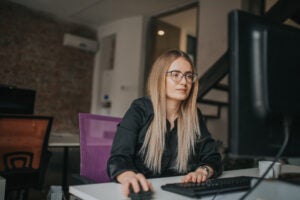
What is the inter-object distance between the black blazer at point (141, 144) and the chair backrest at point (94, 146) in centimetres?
27

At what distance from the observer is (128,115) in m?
1.31

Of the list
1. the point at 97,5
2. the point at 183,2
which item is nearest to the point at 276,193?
the point at 183,2

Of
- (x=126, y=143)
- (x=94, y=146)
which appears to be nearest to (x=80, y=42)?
(x=94, y=146)

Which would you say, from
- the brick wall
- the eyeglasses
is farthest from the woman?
the brick wall

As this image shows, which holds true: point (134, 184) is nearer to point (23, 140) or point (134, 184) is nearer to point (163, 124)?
point (163, 124)

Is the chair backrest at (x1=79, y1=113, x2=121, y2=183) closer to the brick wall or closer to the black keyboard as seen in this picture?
the black keyboard

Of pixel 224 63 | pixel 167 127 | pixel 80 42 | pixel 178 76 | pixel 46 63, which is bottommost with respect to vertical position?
pixel 167 127

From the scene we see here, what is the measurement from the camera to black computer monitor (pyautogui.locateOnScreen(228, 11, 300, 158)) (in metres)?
0.59

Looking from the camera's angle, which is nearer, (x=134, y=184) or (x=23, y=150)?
(x=134, y=184)

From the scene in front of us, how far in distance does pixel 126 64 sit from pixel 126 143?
4839mm

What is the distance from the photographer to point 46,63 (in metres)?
5.91

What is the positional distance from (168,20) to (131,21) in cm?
76

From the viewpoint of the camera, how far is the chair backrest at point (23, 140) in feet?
7.63

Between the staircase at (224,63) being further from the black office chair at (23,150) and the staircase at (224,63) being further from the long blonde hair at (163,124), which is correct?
the black office chair at (23,150)
